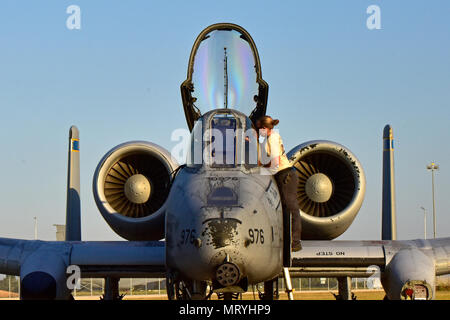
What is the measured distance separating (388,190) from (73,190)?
20.5 feet

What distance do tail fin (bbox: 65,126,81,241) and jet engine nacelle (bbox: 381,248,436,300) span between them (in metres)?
6.02

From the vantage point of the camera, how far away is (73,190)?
14602 mm

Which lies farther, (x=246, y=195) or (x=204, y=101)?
(x=204, y=101)

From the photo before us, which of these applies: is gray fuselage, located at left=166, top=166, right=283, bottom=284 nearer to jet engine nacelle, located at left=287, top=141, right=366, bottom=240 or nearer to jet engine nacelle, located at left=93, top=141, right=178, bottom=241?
jet engine nacelle, located at left=287, top=141, right=366, bottom=240

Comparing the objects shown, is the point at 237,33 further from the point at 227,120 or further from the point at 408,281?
the point at 408,281

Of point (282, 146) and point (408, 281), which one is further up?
point (282, 146)

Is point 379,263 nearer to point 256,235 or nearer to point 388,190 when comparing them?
point 388,190

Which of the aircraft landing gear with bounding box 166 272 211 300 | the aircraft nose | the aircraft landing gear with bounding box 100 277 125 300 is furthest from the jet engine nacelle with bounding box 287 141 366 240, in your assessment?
the aircraft nose

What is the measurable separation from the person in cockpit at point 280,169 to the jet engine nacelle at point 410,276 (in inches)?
97.5

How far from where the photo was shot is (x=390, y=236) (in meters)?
14.1

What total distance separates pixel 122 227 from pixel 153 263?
6.12 ft
